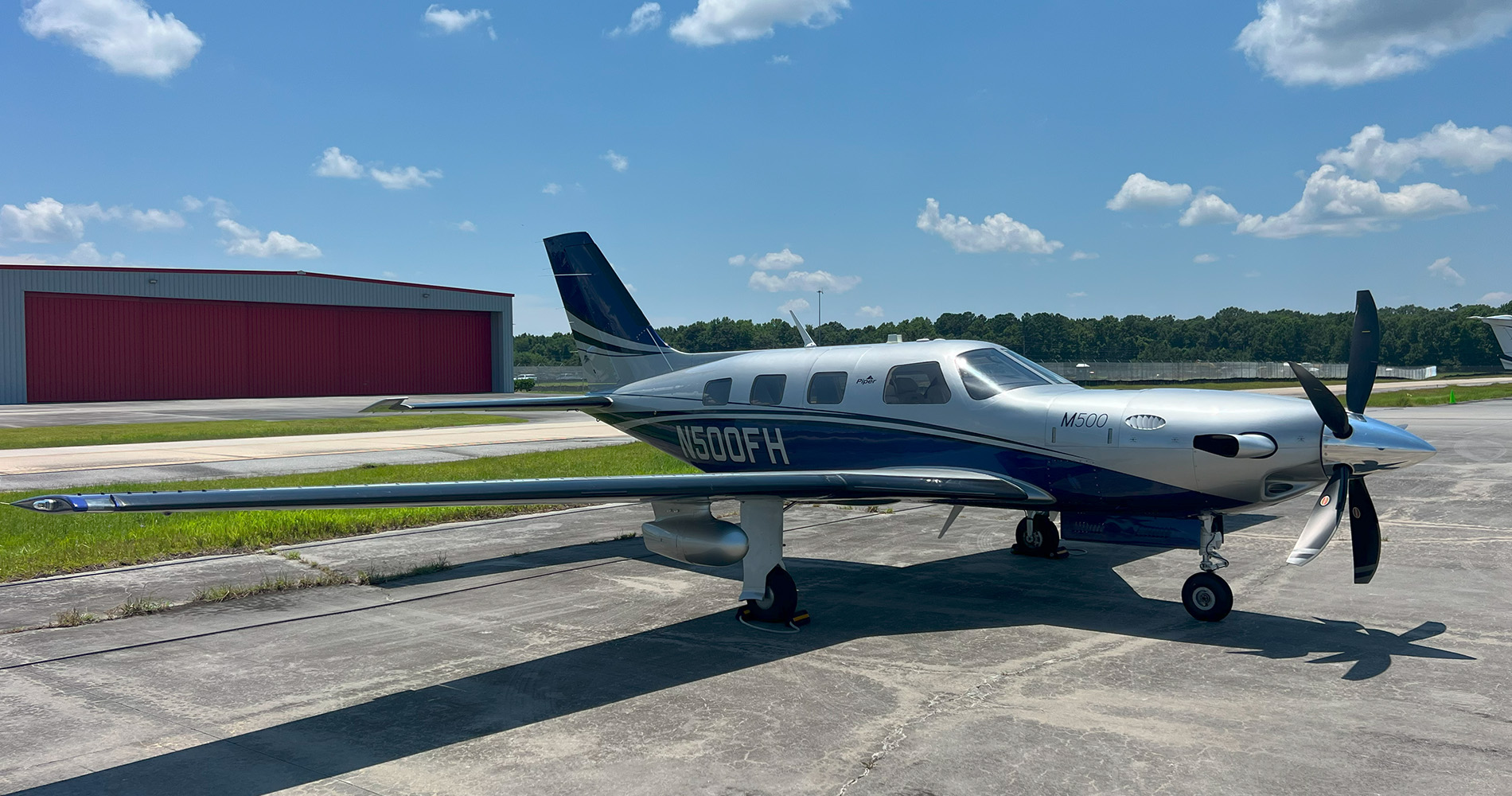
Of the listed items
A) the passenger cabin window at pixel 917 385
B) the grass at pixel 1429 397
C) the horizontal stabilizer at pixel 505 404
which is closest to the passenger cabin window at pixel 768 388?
the passenger cabin window at pixel 917 385

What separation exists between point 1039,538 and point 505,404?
23.1 feet

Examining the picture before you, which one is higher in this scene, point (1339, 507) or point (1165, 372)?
point (1165, 372)

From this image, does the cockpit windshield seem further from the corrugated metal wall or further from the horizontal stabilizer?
the corrugated metal wall

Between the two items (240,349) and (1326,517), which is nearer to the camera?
(1326,517)

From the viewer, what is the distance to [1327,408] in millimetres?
7480

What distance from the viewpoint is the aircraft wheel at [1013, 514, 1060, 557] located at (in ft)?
37.2

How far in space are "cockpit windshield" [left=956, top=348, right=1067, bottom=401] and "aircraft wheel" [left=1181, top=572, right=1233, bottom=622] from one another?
7.75 feet

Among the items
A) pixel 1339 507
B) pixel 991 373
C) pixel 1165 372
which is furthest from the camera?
pixel 1165 372

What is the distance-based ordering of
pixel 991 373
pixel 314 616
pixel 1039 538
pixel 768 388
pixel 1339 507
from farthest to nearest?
pixel 1039 538, pixel 768 388, pixel 991 373, pixel 314 616, pixel 1339 507

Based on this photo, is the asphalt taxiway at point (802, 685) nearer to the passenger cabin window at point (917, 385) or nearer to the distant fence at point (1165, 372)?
the passenger cabin window at point (917, 385)

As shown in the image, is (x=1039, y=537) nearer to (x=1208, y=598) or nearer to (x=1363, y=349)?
(x=1208, y=598)

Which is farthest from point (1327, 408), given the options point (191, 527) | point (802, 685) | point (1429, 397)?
point (1429, 397)

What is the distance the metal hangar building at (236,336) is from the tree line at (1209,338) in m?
54.9

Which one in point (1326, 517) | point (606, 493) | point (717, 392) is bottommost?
point (1326, 517)
